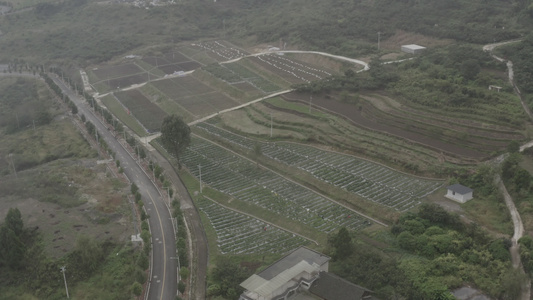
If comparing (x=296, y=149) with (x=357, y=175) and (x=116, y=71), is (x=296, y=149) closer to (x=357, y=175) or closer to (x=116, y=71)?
(x=357, y=175)

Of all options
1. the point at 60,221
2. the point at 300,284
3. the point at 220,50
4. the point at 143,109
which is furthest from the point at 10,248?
the point at 220,50

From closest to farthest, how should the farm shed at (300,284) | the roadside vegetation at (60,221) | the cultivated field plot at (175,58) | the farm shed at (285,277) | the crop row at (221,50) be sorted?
the farm shed at (300,284), the farm shed at (285,277), the roadside vegetation at (60,221), the crop row at (221,50), the cultivated field plot at (175,58)

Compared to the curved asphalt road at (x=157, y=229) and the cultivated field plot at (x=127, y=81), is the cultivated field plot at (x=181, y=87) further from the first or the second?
the curved asphalt road at (x=157, y=229)

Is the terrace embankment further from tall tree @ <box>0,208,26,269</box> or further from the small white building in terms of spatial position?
tall tree @ <box>0,208,26,269</box>

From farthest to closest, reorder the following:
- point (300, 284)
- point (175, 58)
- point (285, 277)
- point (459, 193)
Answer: point (175, 58)
point (459, 193)
point (300, 284)
point (285, 277)

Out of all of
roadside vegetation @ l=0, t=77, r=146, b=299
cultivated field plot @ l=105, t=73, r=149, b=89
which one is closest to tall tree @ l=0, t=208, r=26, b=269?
roadside vegetation @ l=0, t=77, r=146, b=299

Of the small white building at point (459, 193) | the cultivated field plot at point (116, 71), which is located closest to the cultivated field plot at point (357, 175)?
the small white building at point (459, 193)
